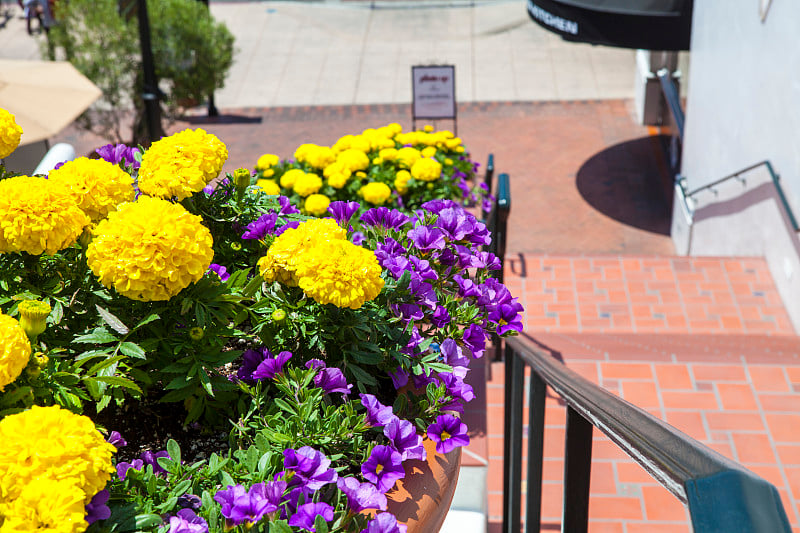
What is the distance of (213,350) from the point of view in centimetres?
152

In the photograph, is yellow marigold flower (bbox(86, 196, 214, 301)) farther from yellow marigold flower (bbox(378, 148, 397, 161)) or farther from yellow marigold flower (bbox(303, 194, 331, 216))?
yellow marigold flower (bbox(378, 148, 397, 161))

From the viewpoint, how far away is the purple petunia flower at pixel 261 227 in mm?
1883

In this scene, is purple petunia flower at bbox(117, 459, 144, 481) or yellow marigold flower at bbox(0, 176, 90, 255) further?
yellow marigold flower at bbox(0, 176, 90, 255)

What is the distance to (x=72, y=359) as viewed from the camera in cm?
157

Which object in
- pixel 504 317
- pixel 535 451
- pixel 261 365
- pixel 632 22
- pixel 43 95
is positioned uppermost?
pixel 261 365

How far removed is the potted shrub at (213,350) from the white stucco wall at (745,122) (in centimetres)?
476

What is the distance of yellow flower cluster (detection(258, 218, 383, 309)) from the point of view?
1428 millimetres

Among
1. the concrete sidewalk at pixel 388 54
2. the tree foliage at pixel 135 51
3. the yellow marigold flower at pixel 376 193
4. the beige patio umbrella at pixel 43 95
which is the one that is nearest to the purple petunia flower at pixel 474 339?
the yellow marigold flower at pixel 376 193

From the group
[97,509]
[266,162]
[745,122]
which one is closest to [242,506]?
[97,509]

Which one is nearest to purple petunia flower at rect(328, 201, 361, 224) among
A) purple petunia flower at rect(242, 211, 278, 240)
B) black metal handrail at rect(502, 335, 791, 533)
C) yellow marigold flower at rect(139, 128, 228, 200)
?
purple petunia flower at rect(242, 211, 278, 240)

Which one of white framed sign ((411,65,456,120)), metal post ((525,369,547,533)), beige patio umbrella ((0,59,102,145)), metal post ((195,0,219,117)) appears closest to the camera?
metal post ((525,369,547,533))

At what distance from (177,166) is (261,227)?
10.8 inches

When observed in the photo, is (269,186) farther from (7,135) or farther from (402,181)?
(7,135)

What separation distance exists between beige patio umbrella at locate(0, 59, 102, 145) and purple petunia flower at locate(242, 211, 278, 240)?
17.4 ft
